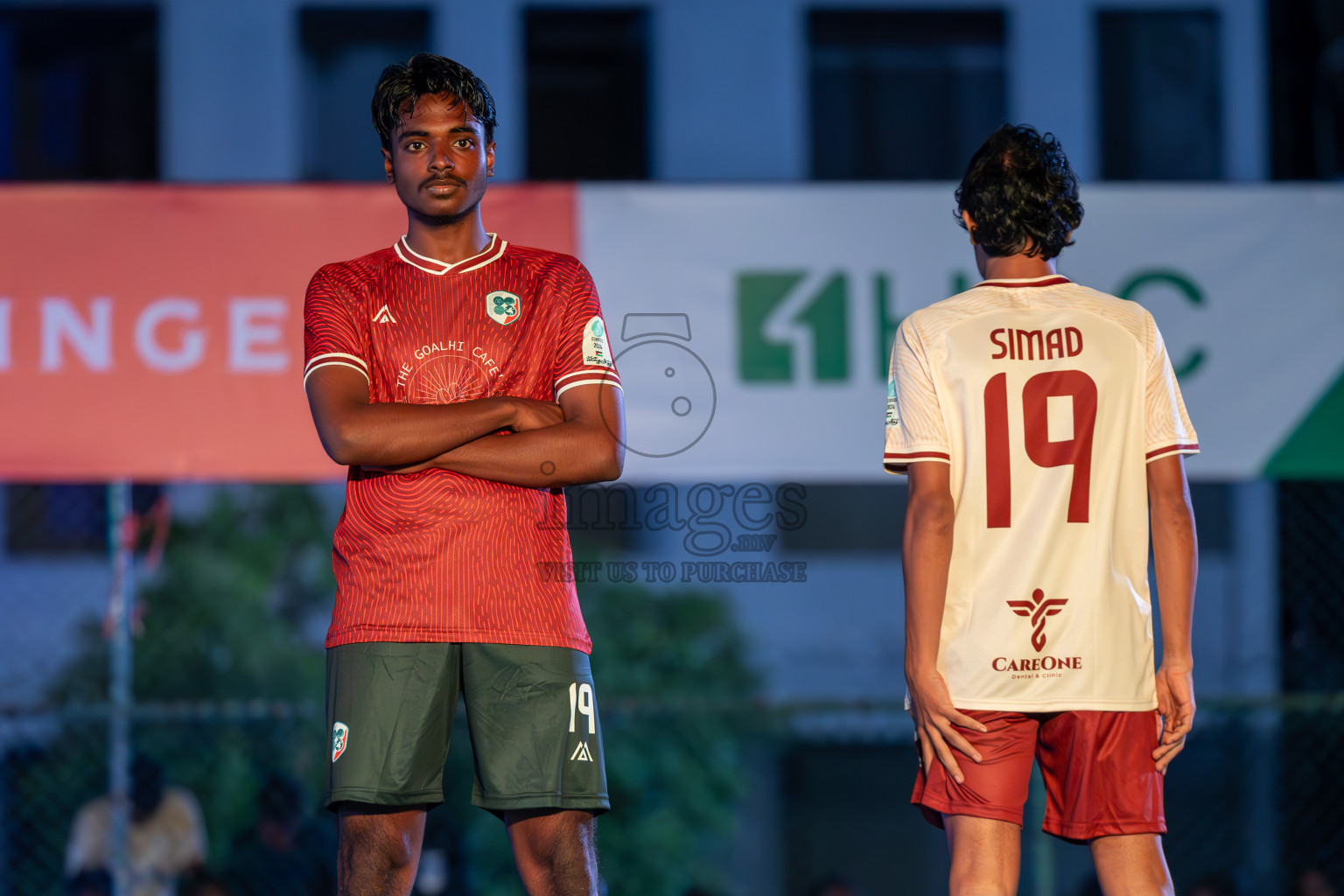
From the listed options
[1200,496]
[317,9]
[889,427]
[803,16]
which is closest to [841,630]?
[1200,496]

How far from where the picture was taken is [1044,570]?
→ 2.54 meters

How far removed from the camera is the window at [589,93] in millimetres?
11531

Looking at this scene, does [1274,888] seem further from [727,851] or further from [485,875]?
[485,875]

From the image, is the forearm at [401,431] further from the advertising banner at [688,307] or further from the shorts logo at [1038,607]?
the advertising banner at [688,307]

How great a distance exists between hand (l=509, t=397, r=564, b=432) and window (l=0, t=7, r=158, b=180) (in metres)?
10.3

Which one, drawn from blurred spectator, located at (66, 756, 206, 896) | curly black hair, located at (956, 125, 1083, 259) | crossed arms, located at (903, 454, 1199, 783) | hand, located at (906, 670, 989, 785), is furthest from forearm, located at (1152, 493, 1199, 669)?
blurred spectator, located at (66, 756, 206, 896)

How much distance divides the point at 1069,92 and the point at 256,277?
8.38 meters

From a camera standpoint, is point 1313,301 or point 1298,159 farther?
point 1298,159

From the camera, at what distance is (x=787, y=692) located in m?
12.7

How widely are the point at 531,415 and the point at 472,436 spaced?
5.1 inches

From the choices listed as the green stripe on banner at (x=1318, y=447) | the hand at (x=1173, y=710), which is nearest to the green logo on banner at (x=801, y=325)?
the green stripe on banner at (x=1318, y=447)

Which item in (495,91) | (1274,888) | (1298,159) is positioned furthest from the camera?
(495,91)

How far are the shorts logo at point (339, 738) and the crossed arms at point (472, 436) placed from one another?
49cm

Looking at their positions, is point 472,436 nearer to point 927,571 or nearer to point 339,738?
point 339,738
